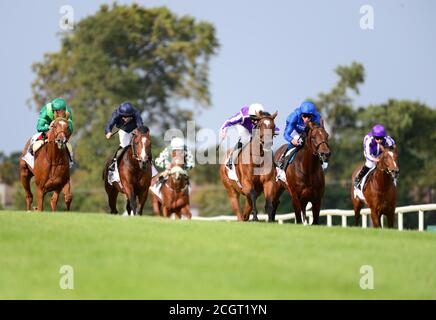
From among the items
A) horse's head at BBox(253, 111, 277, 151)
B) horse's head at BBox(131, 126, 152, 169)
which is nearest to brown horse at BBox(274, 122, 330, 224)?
horse's head at BBox(253, 111, 277, 151)

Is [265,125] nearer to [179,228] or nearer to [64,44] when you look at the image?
[179,228]

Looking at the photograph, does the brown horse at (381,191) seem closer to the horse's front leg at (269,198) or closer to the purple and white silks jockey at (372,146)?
the purple and white silks jockey at (372,146)

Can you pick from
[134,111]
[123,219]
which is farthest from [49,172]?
[123,219]

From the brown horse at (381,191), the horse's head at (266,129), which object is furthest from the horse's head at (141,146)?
the brown horse at (381,191)

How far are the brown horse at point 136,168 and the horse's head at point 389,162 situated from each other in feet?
13.1

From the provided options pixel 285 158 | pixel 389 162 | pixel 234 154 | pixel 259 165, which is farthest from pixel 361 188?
pixel 259 165

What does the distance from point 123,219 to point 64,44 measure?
62.0 metres

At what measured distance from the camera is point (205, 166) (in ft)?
268

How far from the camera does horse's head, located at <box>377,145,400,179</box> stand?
72.2ft

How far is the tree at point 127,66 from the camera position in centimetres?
7562

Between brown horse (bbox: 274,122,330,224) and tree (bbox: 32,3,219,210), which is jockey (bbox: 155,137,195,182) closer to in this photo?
brown horse (bbox: 274,122,330,224)
